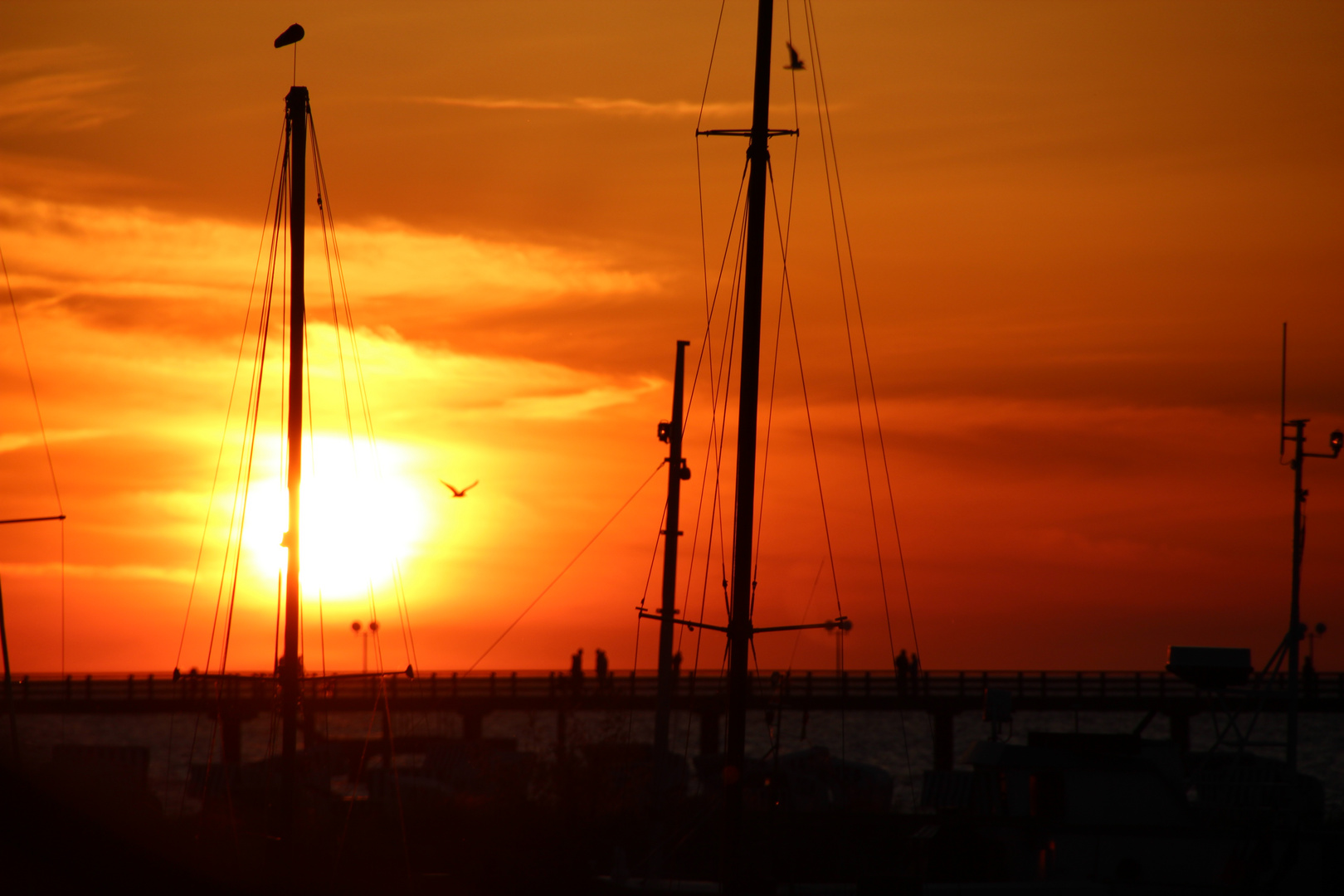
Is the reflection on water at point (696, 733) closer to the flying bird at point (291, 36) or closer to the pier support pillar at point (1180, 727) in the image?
the pier support pillar at point (1180, 727)

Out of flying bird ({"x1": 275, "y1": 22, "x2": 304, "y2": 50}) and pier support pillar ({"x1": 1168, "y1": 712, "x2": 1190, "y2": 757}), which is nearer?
flying bird ({"x1": 275, "y1": 22, "x2": 304, "y2": 50})

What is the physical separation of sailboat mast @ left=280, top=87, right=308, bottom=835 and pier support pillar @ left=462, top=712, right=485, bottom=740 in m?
38.8

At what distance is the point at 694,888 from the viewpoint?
18875mm

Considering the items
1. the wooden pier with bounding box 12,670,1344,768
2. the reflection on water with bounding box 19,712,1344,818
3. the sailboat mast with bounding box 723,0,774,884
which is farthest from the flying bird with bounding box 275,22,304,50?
the wooden pier with bounding box 12,670,1344,768

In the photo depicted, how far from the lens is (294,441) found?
2053cm

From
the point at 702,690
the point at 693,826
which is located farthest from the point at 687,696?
the point at 693,826

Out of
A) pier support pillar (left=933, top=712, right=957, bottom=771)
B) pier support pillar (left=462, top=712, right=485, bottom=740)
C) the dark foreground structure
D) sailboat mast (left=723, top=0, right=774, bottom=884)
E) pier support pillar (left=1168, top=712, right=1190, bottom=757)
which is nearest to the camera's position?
the dark foreground structure

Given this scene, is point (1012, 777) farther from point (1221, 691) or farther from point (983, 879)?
point (1221, 691)

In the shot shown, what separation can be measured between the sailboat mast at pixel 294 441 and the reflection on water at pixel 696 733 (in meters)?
16.0

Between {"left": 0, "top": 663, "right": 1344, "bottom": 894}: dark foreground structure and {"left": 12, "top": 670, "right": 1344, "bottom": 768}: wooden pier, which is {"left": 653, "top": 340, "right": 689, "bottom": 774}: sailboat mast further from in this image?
{"left": 12, "top": 670, "right": 1344, "bottom": 768}: wooden pier

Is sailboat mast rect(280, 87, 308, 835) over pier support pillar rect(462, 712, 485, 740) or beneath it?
over

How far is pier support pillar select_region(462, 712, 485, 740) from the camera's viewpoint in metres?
58.9

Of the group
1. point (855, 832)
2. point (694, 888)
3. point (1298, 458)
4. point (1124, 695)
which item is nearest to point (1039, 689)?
point (1124, 695)

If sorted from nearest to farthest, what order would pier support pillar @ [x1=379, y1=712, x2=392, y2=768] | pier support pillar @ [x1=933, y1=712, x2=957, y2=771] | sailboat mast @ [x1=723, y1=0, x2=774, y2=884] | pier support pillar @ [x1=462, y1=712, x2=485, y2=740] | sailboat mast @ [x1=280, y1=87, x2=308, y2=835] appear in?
sailboat mast @ [x1=723, y1=0, x2=774, y2=884] → sailboat mast @ [x1=280, y1=87, x2=308, y2=835] → pier support pillar @ [x1=379, y1=712, x2=392, y2=768] → pier support pillar @ [x1=933, y1=712, x2=957, y2=771] → pier support pillar @ [x1=462, y1=712, x2=485, y2=740]
